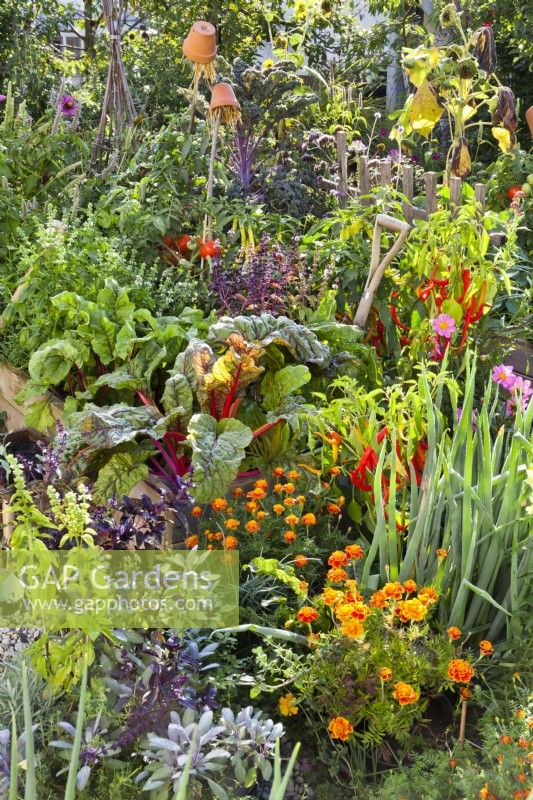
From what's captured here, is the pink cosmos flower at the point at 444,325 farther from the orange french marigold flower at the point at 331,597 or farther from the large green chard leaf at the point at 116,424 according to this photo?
the orange french marigold flower at the point at 331,597

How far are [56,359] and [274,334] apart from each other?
2.38ft

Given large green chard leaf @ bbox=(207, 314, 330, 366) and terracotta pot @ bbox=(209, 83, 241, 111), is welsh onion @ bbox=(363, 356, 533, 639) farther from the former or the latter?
terracotta pot @ bbox=(209, 83, 241, 111)

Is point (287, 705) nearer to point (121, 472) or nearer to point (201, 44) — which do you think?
point (121, 472)

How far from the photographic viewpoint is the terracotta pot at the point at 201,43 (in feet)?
10.5

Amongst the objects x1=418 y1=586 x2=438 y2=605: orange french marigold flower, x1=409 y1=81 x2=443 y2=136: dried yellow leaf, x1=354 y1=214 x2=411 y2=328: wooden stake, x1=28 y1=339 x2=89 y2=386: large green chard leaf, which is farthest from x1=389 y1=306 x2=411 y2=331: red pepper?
x1=418 y1=586 x2=438 y2=605: orange french marigold flower

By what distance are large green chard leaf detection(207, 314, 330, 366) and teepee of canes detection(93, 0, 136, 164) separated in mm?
1915

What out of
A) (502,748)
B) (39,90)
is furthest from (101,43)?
(502,748)

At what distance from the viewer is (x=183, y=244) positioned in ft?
11.4

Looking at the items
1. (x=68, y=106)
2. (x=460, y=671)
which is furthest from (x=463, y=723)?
(x=68, y=106)

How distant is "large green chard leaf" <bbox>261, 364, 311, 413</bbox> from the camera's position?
8.17ft

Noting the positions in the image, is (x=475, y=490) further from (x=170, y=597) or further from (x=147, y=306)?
(x=147, y=306)

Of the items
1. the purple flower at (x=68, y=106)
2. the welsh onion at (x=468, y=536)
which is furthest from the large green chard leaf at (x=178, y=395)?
the purple flower at (x=68, y=106)

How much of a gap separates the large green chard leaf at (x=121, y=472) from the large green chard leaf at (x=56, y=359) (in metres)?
0.37

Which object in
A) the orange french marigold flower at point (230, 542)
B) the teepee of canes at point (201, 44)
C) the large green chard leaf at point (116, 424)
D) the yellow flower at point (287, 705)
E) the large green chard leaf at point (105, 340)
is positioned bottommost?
the yellow flower at point (287, 705)
